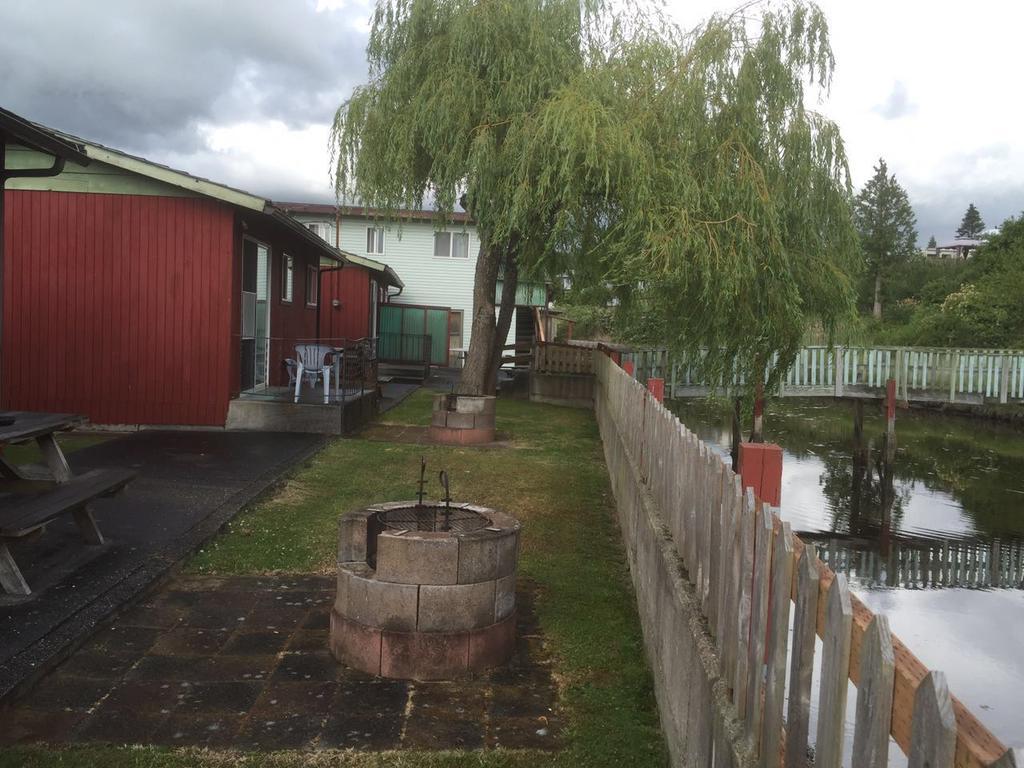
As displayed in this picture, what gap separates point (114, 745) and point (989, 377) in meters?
A: 24.8

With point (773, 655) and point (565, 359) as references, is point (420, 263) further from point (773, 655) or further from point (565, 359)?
point (773, 655)

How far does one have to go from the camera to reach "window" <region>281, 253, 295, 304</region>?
674 inches

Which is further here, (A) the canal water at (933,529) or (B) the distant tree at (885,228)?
(B) the distant tree at (885,228)

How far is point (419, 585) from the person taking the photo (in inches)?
187

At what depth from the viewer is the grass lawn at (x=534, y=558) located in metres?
3.89

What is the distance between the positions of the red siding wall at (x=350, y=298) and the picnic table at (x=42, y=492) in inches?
793

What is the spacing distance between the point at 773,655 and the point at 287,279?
53.0ft

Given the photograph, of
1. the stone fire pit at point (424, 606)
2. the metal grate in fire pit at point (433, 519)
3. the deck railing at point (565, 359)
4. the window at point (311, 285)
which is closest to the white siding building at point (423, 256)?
the deck railing at point (565, 359)

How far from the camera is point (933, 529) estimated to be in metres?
16.8

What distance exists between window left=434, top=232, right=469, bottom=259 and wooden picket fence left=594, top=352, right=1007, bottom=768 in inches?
1146

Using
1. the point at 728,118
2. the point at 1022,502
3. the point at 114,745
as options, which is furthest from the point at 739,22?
the point at 114,745

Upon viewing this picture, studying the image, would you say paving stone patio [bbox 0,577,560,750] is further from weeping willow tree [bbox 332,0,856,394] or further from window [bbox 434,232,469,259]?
window [bbox 434,232,469,259]

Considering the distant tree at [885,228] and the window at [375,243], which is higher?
the distant tree at [885,228]

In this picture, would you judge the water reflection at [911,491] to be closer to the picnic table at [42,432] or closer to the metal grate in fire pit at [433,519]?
the metal grate in fire pit at [433,519]
